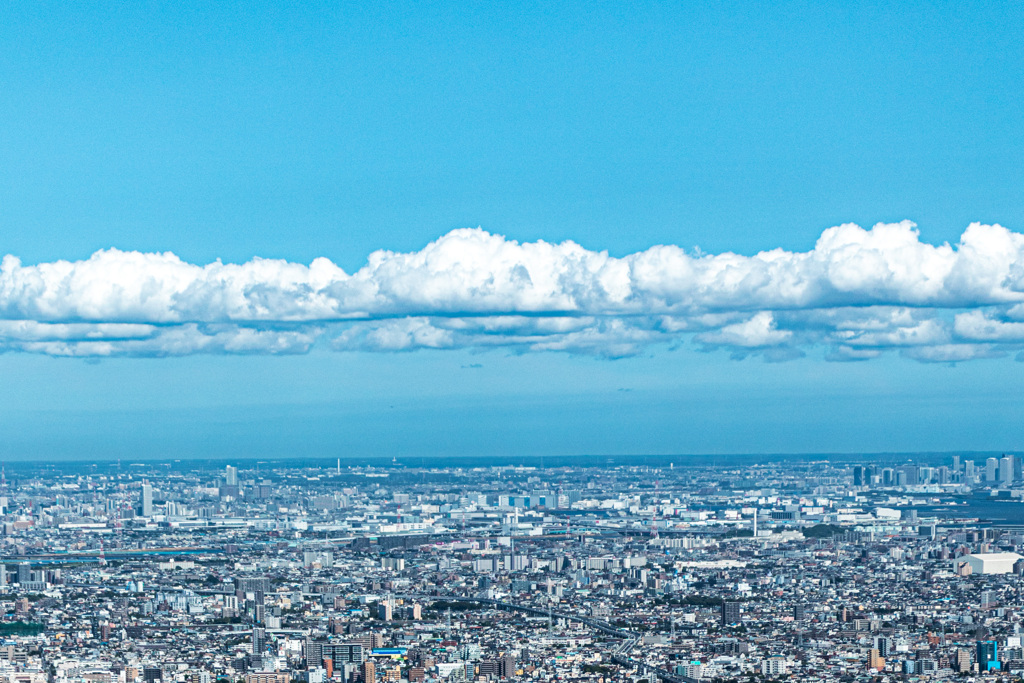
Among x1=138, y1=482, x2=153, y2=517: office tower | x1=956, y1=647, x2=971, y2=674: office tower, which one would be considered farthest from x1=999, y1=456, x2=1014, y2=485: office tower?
x1=956, y1=647, x2=971, y2=674: office tower

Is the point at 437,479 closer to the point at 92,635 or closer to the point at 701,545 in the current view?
the point at 701,545

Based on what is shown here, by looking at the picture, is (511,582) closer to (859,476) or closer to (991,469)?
(859,476)

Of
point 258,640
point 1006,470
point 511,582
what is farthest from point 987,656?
point 1006,470

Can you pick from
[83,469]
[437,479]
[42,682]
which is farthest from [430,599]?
[83,469]

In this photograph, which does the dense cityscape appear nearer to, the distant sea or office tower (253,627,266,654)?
office tower (253,627,266,654)

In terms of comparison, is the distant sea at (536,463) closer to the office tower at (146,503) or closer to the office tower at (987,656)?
the office tower at (146,503)
